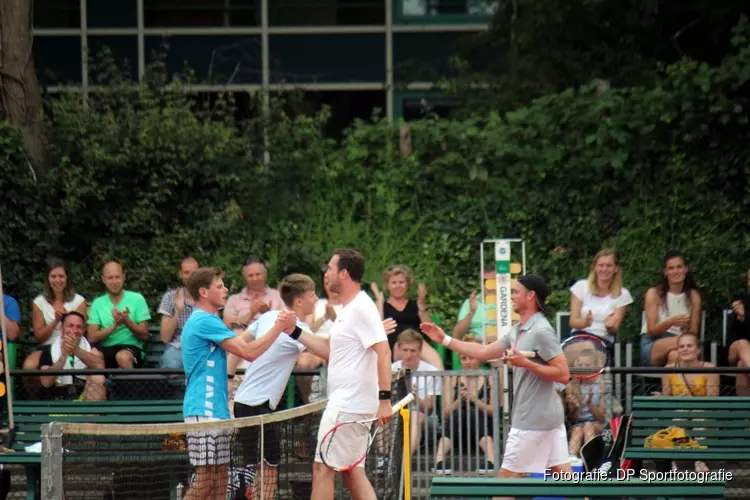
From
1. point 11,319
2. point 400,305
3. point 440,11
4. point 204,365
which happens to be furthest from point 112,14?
point 204,365

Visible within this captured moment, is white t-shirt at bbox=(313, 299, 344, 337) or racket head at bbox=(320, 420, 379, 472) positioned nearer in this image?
racket head at bbox=(320, 420, 379, 472)

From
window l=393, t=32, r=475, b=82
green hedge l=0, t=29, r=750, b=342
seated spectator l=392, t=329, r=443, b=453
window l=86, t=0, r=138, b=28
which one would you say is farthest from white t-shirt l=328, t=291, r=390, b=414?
window l=86, t=0, r=138, b=28

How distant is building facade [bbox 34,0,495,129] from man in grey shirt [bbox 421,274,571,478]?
10650 mm

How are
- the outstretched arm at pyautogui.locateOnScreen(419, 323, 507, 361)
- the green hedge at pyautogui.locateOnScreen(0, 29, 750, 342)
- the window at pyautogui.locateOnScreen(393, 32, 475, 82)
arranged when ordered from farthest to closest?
Answer: the window at pyautogui.locateOnScreen(393, 32, 475, 82) < the green hedge at pyautogui.locateOnScreen(0, 29, 750, 342) < the outstretched arm at pyautogui.locateOnScreen(419, 323, 507, 361)

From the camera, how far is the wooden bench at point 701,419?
1065cm

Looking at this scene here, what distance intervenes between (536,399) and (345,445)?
4.33ft

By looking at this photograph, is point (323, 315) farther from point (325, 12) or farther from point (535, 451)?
point (325, 12)

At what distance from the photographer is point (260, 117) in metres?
17.2

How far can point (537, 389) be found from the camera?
883cm

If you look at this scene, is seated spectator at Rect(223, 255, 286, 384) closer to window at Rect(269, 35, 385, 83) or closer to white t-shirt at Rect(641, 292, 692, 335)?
white t-shirt at Rect(641, 292, 692, 335)

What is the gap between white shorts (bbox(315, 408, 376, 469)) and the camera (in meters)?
8.42

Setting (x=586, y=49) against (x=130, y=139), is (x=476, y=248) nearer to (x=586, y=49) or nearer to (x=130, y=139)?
(x=586, y=49)

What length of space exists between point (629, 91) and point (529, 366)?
8420 mm

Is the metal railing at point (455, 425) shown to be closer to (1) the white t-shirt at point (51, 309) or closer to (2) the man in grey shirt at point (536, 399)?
(2) the man in grey shirt at point (536, 399)
